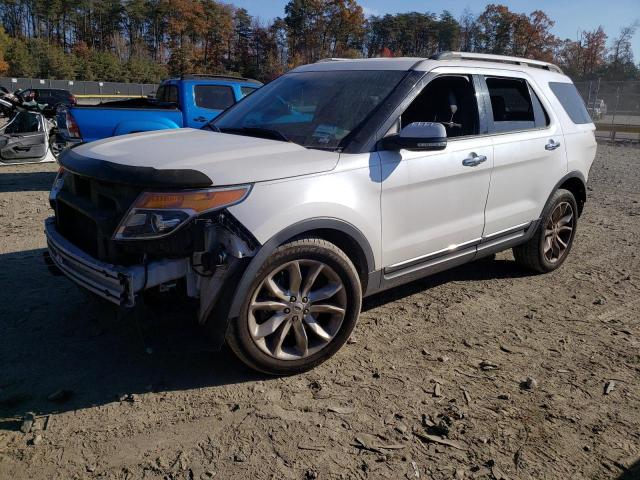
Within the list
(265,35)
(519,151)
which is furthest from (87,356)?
(265,35)

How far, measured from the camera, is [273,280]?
3.06 meters

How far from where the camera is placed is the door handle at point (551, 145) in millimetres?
4723

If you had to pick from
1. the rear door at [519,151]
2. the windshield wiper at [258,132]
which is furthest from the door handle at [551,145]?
the windshield wiper at [258,132]

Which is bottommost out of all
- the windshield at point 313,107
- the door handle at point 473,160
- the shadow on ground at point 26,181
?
the shadow on ground at point 26,181

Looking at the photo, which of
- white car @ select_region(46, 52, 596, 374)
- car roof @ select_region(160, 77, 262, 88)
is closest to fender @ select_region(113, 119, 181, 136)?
car roof @ select_region(160, 77, 262, 88)

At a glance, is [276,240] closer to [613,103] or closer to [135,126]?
[135,126]

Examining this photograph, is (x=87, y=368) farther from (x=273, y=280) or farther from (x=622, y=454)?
(x=622, y=454)

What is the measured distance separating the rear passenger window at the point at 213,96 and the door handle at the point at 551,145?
6444 mm

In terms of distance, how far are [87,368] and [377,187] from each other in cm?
210

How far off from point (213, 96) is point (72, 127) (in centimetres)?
255

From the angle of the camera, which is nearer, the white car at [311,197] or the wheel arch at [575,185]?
the white car at [311,197]

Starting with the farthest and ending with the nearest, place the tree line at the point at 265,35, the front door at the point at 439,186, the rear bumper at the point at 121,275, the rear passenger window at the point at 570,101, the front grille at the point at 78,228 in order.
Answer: the tree line at the point at 265,35, the rear passenger window at the point at 570,101, the front door at the point at 439,186, the front grille at the point at 78,228, the rear bumper at the point at 121,275

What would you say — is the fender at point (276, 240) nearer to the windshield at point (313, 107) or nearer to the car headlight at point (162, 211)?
the car headlight at point (162, 211)

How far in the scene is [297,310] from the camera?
3.16 meters
